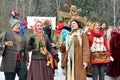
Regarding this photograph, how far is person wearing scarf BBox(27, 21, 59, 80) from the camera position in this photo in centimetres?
723

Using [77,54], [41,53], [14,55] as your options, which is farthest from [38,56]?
[77,54]

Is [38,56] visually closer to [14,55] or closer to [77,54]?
[14,55]

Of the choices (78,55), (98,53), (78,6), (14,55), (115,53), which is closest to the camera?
(78,55)

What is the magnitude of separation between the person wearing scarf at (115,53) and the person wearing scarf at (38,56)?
257 cm

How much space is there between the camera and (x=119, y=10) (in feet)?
153

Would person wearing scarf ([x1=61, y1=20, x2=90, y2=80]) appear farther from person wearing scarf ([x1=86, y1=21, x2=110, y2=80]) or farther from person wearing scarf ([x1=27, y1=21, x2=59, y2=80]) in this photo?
person wearing scarf ([x1=86, y1=21, x2=110, y2=80])

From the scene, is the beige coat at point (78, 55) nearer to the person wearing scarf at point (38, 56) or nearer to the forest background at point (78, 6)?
the person wearing scarf at point (38, 56)

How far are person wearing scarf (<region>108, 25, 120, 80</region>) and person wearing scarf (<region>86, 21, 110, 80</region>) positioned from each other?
0.82 meters

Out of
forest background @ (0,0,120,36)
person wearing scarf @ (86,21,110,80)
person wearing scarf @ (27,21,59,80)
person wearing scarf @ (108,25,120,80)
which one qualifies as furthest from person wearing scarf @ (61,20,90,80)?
forest background @ (0,0,120,36)

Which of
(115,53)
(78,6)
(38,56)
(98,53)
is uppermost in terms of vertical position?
(78,6)

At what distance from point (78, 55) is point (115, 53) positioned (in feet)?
8.52

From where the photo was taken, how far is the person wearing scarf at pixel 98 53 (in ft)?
28.3

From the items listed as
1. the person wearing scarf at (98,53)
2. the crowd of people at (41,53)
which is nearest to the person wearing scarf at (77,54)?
the crowd of people at (41,53)

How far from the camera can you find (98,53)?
8695mm
